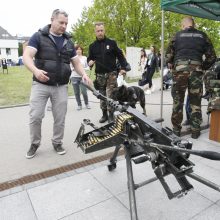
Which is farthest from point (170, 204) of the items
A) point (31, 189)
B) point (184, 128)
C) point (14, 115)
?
point (14, 115)

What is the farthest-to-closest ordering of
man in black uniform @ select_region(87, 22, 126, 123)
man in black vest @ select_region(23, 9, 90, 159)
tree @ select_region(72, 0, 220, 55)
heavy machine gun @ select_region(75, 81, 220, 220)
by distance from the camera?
tree @ select_region(72, 0, 220, 55), man in black uniform @ select_region(87, 22, 126, 123), man in black vest @ select_region(23, 9, 90, 159), heavy machine gun @ select_region(75, 81, 220, 220)

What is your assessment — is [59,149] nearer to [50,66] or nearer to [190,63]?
[50,66]

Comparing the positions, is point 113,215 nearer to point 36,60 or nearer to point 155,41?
point 36,60

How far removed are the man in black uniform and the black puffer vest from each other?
67.3 inches

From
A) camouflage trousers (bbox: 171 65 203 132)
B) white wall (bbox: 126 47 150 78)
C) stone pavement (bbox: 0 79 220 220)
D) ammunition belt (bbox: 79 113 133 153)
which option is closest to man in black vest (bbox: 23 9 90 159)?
stone pavement (bbox: 0 79 220 220)

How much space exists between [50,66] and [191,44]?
2300 millimetres

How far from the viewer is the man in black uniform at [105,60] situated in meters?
5.45

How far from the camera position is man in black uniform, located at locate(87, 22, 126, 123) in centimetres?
545

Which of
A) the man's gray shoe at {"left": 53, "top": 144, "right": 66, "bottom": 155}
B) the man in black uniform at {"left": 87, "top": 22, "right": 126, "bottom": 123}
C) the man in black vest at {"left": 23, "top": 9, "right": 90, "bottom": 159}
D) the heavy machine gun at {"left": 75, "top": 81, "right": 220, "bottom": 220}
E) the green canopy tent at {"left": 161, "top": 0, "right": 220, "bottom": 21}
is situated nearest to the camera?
the heavy machine gun at {"left": 75, "top": 81, "right": 220, "bottom": 220}

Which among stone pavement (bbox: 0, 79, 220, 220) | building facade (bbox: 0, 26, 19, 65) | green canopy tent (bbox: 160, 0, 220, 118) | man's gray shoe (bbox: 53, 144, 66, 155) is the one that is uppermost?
building facade (bbox: 0, 26, 19, 65)

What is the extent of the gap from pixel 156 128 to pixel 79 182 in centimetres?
159

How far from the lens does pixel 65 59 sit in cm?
379

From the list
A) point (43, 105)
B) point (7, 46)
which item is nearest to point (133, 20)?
point (43, 105)

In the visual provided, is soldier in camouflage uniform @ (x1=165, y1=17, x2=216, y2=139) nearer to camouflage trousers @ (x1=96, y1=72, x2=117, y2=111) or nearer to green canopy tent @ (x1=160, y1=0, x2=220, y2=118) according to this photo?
green canopy tent @ (x1=160, y1=0, x2=220, y2=118)
